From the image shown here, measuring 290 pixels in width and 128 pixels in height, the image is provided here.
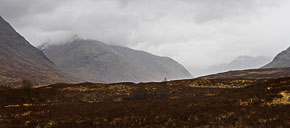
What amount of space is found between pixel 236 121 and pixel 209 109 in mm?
5888

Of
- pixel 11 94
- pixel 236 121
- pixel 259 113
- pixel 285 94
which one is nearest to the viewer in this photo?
pixel 236 121

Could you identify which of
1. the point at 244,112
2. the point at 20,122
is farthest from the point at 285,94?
the point at 20,122

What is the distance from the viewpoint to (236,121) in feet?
52.2

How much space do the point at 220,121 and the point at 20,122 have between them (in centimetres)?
1786

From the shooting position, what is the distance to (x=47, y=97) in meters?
47.2

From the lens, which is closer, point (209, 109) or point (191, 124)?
point (191, 124)

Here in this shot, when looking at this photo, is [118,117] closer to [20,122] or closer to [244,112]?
[20,122]

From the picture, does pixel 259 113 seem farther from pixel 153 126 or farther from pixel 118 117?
pixel 118 117

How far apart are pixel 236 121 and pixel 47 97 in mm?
40729


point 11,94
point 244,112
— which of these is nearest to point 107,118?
point 244,112

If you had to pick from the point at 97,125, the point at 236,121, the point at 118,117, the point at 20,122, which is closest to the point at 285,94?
the point at 236,121

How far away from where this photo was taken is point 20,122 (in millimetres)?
21875

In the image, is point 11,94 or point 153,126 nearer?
point 153,126

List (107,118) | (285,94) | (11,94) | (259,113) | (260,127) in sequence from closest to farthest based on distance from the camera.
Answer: (260,127), (259,113), (107,118), (285,94), (11,94)
